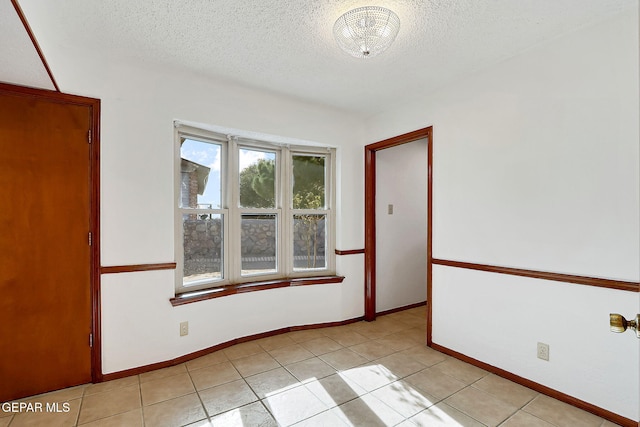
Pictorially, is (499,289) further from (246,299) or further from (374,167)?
(246,299)

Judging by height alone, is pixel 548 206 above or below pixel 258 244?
above

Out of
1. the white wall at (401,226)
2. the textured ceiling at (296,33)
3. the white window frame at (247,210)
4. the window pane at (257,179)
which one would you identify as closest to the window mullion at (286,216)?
the white window frame at (247,210)

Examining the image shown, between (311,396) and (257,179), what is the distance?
2.07 meters

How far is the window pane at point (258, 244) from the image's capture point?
324cm

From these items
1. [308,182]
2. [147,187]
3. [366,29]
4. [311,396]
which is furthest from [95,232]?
[366,29]

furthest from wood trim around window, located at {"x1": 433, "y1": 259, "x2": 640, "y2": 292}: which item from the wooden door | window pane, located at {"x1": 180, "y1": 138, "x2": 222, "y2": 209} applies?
the wooden door

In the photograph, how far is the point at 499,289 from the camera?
2.43m

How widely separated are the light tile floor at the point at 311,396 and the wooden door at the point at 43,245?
0.20 metres

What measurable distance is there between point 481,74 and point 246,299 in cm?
283

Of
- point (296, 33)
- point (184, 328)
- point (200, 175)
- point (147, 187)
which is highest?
point (296, 33)

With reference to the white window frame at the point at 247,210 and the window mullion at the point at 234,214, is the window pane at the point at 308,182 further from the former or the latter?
the window mullion at the point at 234,214

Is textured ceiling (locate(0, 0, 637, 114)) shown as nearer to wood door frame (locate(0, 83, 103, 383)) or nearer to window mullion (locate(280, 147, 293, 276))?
wood door frame (locate(0, 83, 103, 383))

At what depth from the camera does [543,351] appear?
2178 millimetres

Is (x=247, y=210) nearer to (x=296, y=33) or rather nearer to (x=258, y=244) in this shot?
(x=258, y=244)
